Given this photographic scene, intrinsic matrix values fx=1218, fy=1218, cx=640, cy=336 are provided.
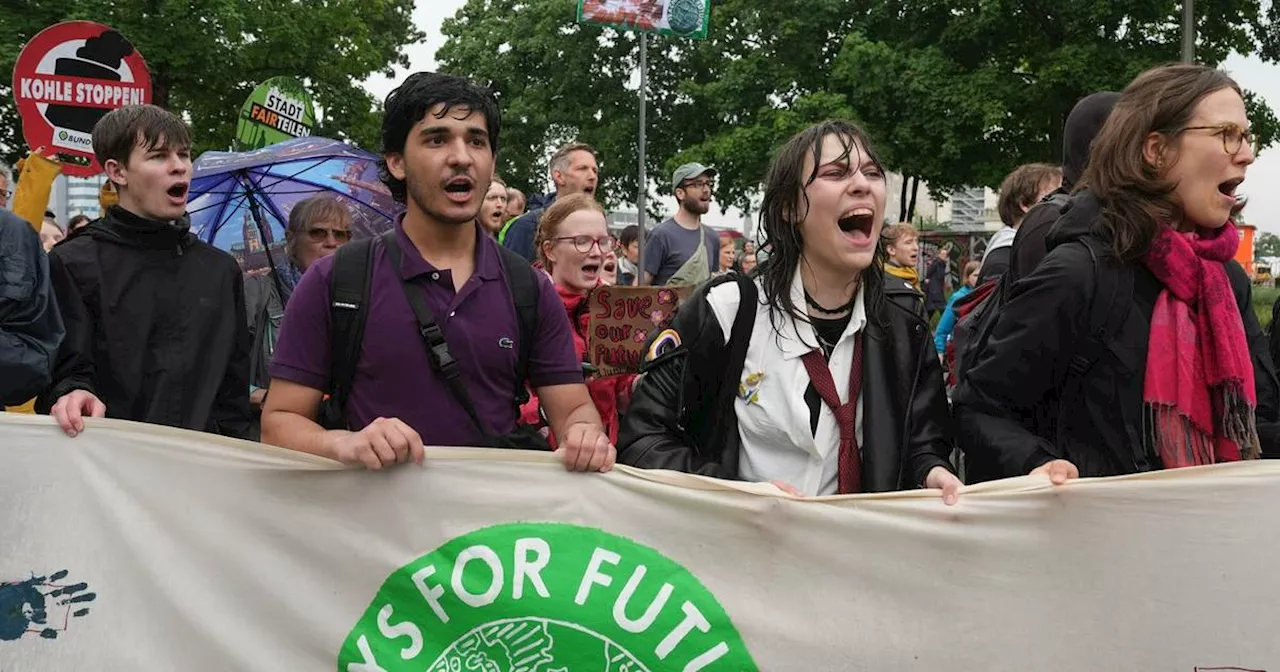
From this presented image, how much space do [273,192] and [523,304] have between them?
430 centimetres

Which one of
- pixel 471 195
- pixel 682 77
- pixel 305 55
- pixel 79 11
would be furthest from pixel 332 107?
pixel 471 195

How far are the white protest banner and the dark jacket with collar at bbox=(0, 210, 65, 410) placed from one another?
0.38 metres

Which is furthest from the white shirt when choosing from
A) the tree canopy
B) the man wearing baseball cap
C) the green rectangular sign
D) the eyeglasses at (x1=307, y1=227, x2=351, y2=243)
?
the tree canopy

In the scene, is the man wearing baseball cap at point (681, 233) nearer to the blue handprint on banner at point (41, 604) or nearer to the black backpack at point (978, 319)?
the black backpack at point (978, 319)

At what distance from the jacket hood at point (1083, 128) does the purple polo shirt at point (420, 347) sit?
6.24 ft

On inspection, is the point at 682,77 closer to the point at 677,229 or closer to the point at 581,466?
the point at 677,229

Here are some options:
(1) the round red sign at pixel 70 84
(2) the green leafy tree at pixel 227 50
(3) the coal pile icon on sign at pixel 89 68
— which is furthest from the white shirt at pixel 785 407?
(2) the green leafy tree at pixel 227 50

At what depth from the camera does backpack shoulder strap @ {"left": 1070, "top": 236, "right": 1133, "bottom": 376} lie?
2619mm

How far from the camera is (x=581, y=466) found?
8.64 feet

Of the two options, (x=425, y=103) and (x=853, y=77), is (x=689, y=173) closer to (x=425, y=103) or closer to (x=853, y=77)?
(x=425, y=103)

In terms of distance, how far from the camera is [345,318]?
2.73 metres

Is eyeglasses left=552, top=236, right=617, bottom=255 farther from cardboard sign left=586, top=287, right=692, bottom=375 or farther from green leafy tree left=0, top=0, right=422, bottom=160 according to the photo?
green leafy tree left=0, top=0, right=422, bottom=160

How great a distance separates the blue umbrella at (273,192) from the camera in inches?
259

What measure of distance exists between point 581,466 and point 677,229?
570 cm
